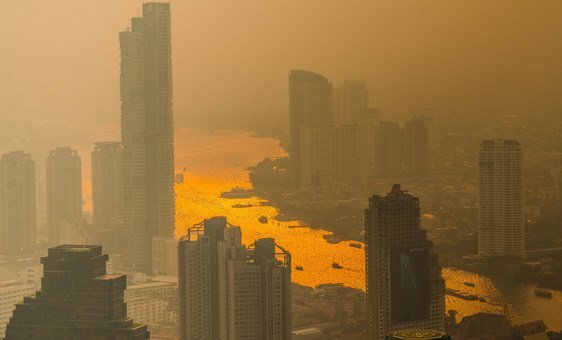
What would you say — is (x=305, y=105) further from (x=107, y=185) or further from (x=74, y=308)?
(x=74, y=308)

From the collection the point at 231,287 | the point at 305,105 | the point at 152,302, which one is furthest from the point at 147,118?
the point at 231,287

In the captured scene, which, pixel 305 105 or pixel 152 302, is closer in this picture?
pixel 152 302

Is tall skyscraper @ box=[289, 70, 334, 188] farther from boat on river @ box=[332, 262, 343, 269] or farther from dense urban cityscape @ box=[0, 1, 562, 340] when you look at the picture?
boat on river @ box=[332, 262, 343, 269]

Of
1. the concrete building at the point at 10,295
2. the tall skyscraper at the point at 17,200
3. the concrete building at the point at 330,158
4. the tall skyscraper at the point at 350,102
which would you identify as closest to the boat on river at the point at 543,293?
the concrete building at the point at 330,158

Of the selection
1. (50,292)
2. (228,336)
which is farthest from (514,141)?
(50,292)

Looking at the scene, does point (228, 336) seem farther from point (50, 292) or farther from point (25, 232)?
point (25, 232)

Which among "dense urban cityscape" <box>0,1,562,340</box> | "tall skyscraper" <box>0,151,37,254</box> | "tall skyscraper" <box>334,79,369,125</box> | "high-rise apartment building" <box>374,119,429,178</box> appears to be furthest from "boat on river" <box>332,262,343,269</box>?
"tall skyscraper" <box>0,151,37,254</box>
